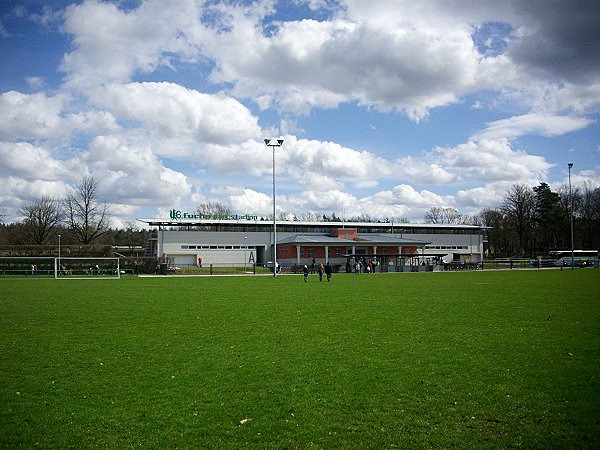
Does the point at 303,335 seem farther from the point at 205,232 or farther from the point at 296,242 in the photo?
the point at 205,232

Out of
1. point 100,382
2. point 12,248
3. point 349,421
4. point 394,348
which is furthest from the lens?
point 12,248

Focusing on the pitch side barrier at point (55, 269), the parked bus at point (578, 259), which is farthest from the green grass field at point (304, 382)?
the parked bus at point (578, 259)

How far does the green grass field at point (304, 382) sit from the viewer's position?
6.52 m

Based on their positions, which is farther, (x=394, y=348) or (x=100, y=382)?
(x=394, y=348)

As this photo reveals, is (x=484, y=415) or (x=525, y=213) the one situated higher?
(x=525, y=213)

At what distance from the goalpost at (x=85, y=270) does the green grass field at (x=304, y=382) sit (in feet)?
111

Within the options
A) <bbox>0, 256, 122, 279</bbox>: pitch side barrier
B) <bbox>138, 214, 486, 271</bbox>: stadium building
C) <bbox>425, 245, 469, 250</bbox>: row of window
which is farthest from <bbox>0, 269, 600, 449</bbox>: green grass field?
<bbox>425, 245, 469, 250</bbox>: row of window

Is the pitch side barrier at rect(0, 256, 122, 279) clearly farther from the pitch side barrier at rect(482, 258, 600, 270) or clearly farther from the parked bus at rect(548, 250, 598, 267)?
the parked bus at rect(548, 250, 598, 267)

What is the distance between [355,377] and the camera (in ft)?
29.3

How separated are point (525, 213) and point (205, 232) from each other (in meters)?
66.5

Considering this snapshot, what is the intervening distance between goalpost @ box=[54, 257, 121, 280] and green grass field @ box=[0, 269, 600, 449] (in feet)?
111

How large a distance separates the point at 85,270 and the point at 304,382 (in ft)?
155

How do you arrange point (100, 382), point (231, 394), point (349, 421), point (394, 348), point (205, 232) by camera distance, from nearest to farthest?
point (349, 421) → point (231, 394) → point (100, 382) → point (394, 348) → point (205, 232)

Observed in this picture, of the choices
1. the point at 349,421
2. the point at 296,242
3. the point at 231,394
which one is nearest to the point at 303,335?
the point at 231,394
